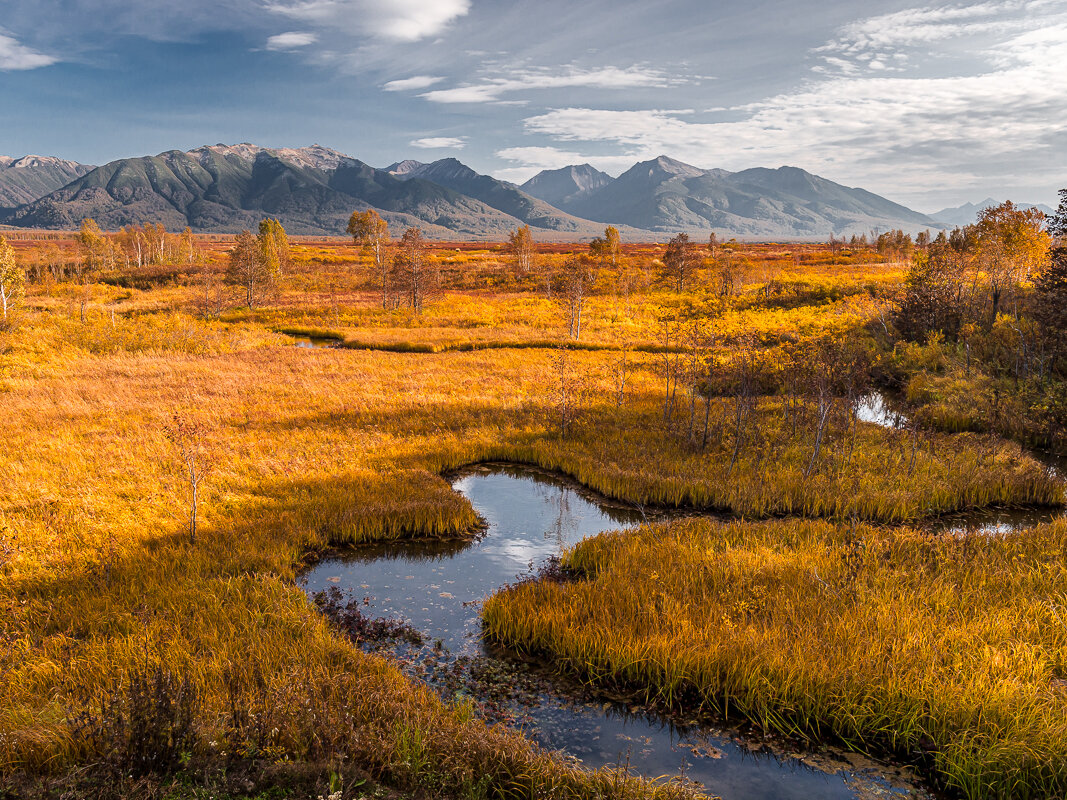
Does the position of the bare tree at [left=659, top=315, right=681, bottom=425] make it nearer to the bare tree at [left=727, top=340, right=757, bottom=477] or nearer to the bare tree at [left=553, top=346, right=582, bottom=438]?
the bare tree at [left=727, top=340, right=757, bottom=477]

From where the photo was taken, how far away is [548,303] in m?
61.3

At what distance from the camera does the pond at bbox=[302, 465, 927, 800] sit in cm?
657

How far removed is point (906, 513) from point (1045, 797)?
A: 8710 mm

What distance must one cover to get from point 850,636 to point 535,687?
4.47m

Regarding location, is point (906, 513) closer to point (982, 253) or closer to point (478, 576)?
point (478, 576)

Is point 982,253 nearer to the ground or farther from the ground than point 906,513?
farther from the ground

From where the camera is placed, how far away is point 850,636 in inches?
314

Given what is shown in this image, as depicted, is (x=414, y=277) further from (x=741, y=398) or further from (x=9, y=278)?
(x=741, y=398)

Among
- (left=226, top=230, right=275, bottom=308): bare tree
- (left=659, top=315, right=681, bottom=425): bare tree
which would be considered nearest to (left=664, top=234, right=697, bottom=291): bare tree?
(left=659, top=315, right=681, bottom=425): bare tree

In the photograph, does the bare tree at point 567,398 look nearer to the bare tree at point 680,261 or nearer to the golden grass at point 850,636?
the golden grass at point 850,636

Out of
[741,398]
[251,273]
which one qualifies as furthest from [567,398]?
[251,273]

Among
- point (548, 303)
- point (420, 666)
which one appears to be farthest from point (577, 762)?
point (548, 303)

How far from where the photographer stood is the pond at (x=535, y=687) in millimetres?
6566

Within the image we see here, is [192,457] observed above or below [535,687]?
above
